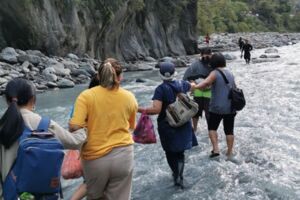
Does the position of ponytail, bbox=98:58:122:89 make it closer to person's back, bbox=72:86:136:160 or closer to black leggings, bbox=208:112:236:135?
person's back, bbox=72:86:136:160

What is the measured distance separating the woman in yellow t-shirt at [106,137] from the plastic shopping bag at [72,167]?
0.26 metres

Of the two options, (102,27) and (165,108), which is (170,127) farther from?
(102,27)

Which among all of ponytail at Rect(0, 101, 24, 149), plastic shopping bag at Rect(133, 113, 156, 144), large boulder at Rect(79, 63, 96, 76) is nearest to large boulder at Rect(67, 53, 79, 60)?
large boulder at Rect(79, 63, 96, 76)

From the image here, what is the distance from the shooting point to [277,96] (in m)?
16.2

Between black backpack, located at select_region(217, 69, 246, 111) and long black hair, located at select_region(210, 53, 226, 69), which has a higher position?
long black hair, located at select_region(210, 53, 226, 69)

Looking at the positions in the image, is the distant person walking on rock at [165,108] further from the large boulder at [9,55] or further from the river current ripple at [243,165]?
the large boulder at [9,55]

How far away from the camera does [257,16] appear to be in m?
150

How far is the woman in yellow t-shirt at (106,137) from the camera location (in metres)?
4.65

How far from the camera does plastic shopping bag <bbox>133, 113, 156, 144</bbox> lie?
6.29m

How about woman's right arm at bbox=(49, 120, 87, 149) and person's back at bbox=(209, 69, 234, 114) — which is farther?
person's back at bbox=(209, 69, 234, 114)

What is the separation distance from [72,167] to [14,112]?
1.45m

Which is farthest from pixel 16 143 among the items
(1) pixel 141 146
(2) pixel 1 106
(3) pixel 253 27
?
(3) pixel 253 27

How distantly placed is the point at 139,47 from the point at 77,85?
72.8 ft

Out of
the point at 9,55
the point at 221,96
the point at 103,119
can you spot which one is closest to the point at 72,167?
the point at 103,119
